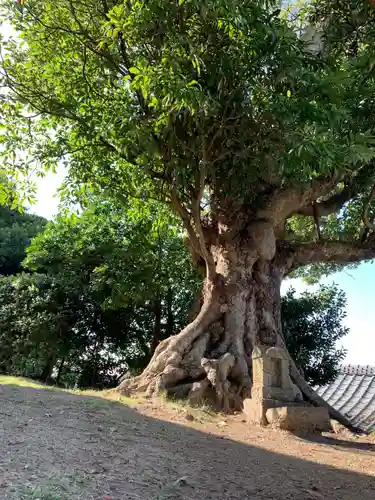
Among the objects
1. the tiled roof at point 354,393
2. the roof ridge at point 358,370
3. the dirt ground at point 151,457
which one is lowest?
the dirt ground at point 151,457

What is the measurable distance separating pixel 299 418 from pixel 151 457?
350 centimetres

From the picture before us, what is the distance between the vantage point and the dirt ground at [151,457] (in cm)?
293

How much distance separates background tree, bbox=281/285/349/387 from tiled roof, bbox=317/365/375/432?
7.89 feet

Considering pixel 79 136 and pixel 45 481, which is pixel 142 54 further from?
pixel 45 481

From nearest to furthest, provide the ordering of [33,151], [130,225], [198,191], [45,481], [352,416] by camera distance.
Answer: [45,481] → [198,191] → [33,151] → [130,225] → [352,416]

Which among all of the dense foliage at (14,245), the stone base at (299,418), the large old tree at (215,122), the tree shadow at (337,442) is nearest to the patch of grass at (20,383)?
the large old tree at (215,122)

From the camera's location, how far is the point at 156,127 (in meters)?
5.98

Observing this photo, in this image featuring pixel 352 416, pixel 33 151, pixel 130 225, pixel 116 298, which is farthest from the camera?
pixel 352 416

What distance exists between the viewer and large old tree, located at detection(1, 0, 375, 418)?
16.8 feet

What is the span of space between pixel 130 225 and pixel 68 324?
3158 mm

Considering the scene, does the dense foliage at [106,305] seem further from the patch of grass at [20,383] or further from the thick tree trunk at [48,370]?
the patch of grass at [20,383]

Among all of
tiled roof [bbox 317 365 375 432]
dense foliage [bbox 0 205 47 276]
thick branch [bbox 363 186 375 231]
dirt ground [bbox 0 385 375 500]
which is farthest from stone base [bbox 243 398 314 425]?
dense foliage [bbox 0 205 47 276]

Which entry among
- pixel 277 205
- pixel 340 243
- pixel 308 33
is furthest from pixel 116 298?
pixel 308 33

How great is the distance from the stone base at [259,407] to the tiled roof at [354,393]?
768 centimetres
